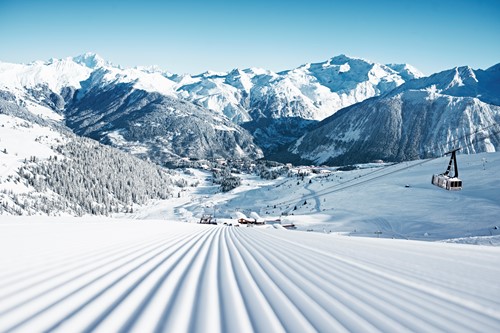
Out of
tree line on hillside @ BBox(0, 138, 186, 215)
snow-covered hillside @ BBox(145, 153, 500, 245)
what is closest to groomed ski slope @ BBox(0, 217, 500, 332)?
snow-covered hillside @ BBox(145, 153, 500, 245)

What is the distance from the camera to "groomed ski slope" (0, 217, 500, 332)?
3662 mm

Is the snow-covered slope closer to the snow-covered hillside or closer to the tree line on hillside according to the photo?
the tree line on hillside

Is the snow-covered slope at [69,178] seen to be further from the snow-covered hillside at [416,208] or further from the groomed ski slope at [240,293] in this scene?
the groomed ski slope at [240,293]

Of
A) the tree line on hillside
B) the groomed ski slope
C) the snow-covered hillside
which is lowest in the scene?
the snow-covered hillside

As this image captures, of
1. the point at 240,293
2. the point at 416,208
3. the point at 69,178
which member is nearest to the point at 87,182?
the point at 69,178

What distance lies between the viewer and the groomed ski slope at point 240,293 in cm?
366

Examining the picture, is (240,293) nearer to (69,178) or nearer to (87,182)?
(69,178)

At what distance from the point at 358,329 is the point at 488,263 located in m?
5.85

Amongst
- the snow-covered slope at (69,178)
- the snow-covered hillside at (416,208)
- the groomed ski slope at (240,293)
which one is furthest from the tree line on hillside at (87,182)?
the groomed ski slope at (240,293)

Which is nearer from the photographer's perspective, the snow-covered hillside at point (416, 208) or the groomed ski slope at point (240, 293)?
the groomed ski slope at point (240, 293)

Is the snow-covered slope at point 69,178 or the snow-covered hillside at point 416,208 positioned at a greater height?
the snow-covered slope at point 69,178

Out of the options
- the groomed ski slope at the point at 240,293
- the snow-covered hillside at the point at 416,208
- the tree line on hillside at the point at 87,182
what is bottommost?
the snow-covered hillside at the point at 416,208

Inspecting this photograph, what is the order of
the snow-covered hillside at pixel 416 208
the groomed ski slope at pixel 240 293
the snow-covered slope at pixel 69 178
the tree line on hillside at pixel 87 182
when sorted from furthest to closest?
1. the tree line on hillside at pixel 87 182
2. the snow-covered slope at pixel 69 178
3. the snow-covered hillside at pixel 416 208
4. the groomed ski slope at pixel 240 293

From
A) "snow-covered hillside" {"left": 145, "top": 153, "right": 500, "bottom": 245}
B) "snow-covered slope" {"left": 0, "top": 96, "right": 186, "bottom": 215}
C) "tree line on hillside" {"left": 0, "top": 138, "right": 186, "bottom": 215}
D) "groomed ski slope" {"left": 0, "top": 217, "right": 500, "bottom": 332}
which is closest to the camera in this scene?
"groomed ski slope" {"left": 0, "top": 217, "right": 500, "bottom": 332}
